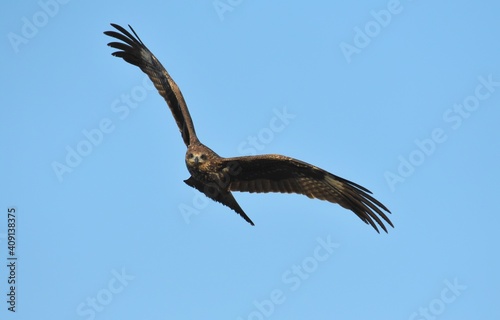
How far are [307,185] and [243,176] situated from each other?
→ 1.12 m

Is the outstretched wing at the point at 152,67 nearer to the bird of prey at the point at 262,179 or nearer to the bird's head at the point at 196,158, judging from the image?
the bird of prey at the point at 262,179

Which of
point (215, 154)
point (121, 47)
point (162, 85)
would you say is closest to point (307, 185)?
point (215, 154)

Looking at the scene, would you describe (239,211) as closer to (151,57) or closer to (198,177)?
(198,177)

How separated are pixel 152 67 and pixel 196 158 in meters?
3.41

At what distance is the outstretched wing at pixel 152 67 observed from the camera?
16.1 m

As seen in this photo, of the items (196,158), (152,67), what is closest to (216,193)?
(196,158)

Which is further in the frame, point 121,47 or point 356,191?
point 121,47

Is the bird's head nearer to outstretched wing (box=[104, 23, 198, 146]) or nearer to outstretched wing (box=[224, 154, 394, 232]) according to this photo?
outstretched wing (box=[224, 154, 394, 232])

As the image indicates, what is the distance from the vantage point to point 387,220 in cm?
1359

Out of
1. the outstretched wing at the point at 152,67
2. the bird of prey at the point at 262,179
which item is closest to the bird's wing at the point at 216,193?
the bird of prey at the point at 262,179

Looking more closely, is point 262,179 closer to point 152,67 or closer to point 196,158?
point 196,158

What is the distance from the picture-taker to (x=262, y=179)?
49.8 feet

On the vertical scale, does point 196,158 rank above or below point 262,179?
above

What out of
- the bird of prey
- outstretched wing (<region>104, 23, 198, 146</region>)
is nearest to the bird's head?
the bird of prey
